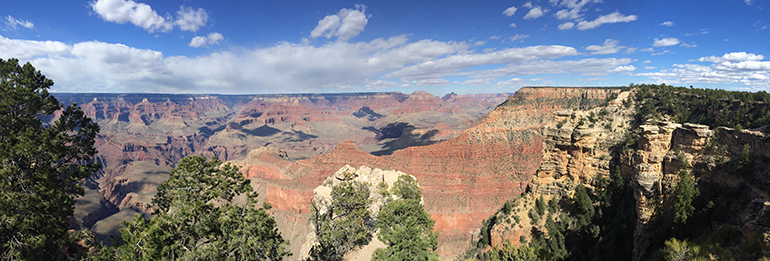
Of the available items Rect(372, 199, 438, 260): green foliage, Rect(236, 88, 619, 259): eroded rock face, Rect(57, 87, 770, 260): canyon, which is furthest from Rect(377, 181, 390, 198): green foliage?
Rect(236, 88, 619, 259): eroded rock face

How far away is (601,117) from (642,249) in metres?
22.7

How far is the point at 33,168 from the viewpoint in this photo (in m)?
16.9

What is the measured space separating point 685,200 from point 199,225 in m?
32.5

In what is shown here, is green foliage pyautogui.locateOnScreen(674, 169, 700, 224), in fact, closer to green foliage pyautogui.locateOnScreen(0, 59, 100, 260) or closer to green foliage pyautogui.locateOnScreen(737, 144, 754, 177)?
green foliage pyautogui.locateOnScreen(737, 144, 754, 177)

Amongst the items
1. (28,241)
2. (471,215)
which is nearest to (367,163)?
(471,215)

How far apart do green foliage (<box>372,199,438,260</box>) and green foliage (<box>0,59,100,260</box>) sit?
60.3 feet

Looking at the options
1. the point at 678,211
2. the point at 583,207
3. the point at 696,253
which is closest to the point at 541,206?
the point at 583,207

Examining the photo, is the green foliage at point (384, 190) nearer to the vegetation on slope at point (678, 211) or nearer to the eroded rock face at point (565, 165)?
the vegetation on slope at point (678, 211)

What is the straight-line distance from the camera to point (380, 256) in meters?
18.7

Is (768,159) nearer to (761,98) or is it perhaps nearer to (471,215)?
(761,98)

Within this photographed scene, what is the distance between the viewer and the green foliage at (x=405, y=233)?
62.2 feet

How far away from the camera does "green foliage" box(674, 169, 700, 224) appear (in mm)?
21234

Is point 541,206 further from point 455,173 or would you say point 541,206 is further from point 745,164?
point 455,173

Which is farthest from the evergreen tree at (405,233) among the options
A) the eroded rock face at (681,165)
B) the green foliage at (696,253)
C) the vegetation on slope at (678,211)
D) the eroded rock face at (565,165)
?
the eroded rock face at (565,165)
